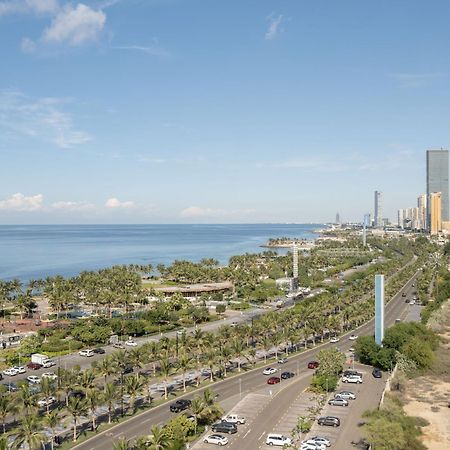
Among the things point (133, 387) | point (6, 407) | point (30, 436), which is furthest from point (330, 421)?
point (6, 407)

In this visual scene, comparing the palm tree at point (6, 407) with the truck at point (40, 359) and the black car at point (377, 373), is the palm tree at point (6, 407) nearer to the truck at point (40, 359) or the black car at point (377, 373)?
the truck at point (40, 359)

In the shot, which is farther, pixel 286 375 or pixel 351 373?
pixel 286 375

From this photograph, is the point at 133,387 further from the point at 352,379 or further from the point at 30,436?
the point at 352,379

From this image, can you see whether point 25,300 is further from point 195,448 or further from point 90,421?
point 195,448

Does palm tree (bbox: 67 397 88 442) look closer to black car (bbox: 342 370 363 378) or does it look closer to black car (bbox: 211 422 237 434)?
black car (bbox: 211 422 237 434)

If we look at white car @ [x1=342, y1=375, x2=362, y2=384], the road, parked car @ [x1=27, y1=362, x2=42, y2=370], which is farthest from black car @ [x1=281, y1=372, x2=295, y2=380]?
parked car @ [x1=27, y1=362, x2=42, y2=370]

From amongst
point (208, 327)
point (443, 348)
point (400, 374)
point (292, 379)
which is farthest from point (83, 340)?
point (443, 348)
